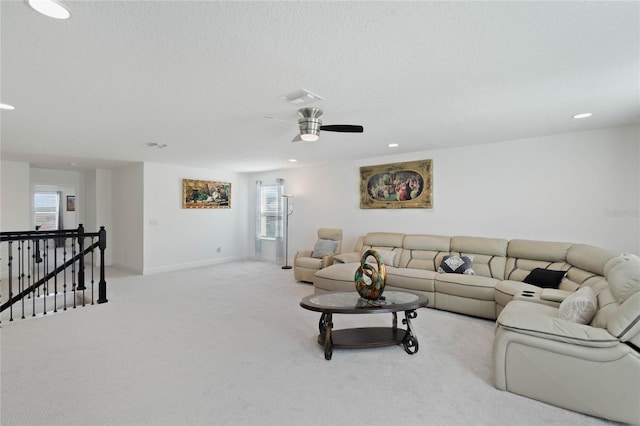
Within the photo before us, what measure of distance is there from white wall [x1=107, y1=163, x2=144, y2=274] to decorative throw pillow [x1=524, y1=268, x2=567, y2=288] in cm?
686

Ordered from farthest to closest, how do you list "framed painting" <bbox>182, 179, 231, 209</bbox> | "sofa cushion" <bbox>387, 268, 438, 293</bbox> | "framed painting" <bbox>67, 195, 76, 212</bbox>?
1. "framed painting" <bbox>67, 195, 76, 212</bbox>
2. "framed painting" <bbox>182, 179, 231, 209</bbox>
3. "sofa cushion" <bbox>387, 268, 438, 293</bbox>

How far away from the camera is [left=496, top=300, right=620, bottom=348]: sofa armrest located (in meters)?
2.09

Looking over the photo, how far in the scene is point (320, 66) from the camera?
221 cm

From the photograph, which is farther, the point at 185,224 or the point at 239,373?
the point at 185,224

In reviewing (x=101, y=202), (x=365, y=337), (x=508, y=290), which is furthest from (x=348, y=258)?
(x=101, y=202)

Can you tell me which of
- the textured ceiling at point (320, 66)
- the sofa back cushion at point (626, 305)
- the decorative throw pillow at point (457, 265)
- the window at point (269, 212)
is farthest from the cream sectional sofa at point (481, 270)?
the window at point (269, 212)

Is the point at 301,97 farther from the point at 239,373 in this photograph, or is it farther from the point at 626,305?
the point at 626,305

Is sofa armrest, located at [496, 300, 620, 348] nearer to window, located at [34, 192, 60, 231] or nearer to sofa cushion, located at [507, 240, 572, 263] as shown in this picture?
sofa cushion, located at [507, 240, 572, 263]

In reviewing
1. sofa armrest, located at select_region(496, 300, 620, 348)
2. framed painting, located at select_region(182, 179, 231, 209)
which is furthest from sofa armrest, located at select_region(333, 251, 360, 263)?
framed painting, located at select_region(182, 179, 231, 209)

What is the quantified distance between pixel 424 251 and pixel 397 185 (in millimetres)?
1335

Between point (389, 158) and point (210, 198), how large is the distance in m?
4.43

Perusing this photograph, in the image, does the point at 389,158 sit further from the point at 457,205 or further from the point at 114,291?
the point at 114,291

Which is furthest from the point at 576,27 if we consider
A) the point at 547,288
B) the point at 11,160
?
the point at 11,160

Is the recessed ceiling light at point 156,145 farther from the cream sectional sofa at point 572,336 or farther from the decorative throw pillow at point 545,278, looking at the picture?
the decorative throw pillow at point 545,278
